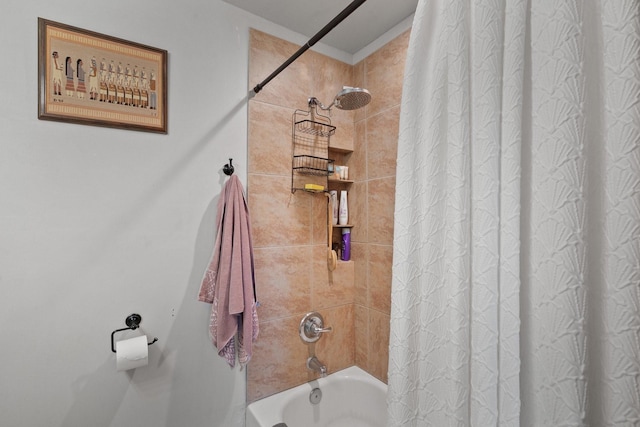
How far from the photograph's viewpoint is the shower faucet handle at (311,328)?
1.66m

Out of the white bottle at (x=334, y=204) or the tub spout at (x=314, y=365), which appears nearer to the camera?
the tub spout at (x=314, y=365)

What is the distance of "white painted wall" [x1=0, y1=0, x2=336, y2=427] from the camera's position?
3.37ft

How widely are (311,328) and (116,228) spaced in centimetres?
116

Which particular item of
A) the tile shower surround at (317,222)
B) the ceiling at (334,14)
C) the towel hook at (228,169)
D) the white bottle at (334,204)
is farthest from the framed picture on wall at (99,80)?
the white bottle at (334,204)

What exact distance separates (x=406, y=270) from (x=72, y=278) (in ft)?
4.23

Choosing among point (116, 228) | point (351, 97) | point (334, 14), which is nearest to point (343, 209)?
point (351, 97)

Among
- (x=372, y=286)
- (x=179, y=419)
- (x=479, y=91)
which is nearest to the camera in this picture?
(x=479, y=91)

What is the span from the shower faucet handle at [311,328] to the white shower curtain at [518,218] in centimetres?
100

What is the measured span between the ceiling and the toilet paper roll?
5.55 feet

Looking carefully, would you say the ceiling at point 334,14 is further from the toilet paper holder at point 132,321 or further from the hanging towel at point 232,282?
the toilet paper holder at point 132,321

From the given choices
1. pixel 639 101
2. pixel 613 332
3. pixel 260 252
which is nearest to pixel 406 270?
pixel 613 332

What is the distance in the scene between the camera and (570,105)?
1.51 feet

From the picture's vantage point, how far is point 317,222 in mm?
1758

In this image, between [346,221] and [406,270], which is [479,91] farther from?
[346,221]
